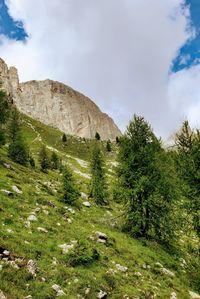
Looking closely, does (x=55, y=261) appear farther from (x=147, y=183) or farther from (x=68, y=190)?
(x=68, y=190)

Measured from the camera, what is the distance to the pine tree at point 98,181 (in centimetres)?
4384

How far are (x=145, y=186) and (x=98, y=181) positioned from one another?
2066cm

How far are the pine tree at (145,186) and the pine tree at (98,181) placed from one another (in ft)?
48.4

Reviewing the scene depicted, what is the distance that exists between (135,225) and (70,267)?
13.2m

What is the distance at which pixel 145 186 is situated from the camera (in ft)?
90.2

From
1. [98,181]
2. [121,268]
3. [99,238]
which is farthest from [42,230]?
[98,181]

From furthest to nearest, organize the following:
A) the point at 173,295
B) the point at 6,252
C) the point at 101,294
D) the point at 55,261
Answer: the point at 173,295 → the point at 55,261 → the point at 6,252 → the point at 101,294

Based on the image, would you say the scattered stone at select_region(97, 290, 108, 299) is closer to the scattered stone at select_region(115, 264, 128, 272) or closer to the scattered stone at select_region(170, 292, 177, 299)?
the scattered stone at select_region(115, 264, 128, 272)

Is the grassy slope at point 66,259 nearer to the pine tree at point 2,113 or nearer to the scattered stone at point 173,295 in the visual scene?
the scattered stone at point 173,295

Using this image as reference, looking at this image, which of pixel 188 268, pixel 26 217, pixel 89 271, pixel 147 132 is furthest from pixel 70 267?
pixel 147 132

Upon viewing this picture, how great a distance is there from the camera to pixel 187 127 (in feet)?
75.4

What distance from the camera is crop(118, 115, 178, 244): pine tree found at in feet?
89.3

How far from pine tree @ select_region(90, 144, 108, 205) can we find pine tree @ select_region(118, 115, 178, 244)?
48.4 feet

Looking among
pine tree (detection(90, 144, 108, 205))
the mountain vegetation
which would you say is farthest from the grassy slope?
pine tree (detection(90, 144, 108, 205))
